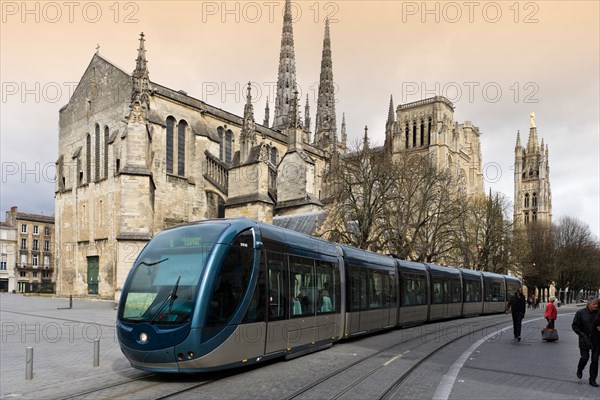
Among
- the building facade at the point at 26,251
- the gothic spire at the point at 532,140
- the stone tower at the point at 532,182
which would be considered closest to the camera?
the building facade at the point at 26,251

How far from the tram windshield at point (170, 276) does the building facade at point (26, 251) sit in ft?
256

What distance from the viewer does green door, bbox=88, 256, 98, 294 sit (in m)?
33.2

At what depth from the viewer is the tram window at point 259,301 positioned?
30.1ft

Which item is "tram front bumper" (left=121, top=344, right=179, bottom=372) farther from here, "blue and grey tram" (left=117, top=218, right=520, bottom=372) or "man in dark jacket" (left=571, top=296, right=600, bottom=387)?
"man in dark jacket" (left=571, top=296, right=600, bottom=387)

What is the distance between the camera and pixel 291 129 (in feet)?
137

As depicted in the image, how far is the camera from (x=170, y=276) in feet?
28.3

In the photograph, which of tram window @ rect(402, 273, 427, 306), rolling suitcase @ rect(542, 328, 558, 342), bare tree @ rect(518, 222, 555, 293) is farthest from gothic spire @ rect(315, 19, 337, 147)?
rolling suitcase @ rect(542, 328, 558, 342)

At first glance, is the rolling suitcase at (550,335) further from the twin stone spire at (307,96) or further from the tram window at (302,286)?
the twin stone spire at (307,96)

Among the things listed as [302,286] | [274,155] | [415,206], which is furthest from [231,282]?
[274,155]

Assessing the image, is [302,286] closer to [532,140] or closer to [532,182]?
[532,182]

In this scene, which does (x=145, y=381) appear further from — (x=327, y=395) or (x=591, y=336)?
(x=591, y=336)

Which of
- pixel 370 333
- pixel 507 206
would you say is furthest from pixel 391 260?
pixel 507 206

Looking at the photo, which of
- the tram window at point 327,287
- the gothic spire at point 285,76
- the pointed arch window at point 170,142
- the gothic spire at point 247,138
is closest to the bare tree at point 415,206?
the gothic spire at point 247,138

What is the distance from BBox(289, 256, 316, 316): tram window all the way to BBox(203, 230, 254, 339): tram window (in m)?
1.64
